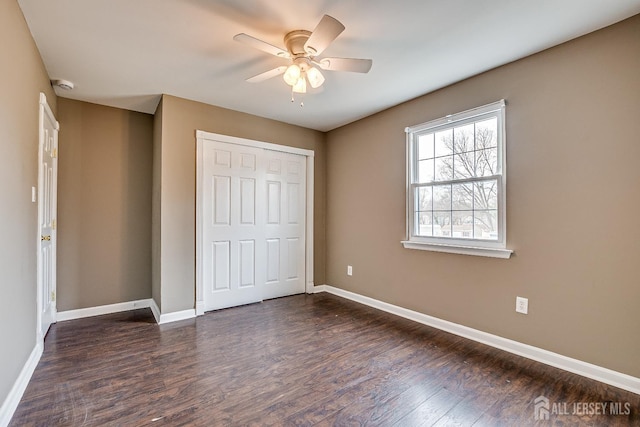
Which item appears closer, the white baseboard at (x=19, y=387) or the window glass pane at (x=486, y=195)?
the white baseboard at (x=19, y=387)

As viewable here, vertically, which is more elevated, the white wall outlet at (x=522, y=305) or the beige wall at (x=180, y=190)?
the beige wall at (x=180, y=190)

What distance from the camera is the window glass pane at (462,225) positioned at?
2863 mm

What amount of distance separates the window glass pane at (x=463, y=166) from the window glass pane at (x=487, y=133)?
127 millimetres

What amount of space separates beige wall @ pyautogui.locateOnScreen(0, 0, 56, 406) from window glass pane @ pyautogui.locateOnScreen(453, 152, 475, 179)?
340 cm

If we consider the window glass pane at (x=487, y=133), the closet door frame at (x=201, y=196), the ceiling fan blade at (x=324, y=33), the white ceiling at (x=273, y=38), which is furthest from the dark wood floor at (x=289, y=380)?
the white ceiling at (x=273, y=38)

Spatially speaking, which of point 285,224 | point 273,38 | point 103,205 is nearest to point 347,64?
point 273,38

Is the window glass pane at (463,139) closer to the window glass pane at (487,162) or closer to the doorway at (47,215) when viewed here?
the window glass pane at (487,162)

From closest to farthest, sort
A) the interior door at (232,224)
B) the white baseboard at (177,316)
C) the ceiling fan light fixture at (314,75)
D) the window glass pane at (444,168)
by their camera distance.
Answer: the ceiling fan light fixture at (314,75) < the window glass pane at (444,168) < the white baseboard at (177,316) < the interior door at (232,224)

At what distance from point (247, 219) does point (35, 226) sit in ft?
6.60

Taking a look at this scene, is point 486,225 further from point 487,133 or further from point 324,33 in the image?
point 324,33

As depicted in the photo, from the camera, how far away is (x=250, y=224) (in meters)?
3.90

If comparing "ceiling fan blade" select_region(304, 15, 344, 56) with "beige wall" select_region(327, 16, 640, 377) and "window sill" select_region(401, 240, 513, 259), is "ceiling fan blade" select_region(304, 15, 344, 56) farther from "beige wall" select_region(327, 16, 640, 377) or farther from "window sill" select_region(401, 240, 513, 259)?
"window sill" select_region(401, 240, 513, 259)

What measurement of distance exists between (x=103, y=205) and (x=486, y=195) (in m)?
4.20

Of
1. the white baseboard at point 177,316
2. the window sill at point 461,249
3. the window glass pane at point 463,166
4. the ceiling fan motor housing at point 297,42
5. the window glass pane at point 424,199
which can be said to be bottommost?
the white baseboard at point 177,316
